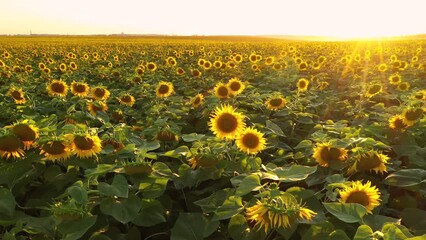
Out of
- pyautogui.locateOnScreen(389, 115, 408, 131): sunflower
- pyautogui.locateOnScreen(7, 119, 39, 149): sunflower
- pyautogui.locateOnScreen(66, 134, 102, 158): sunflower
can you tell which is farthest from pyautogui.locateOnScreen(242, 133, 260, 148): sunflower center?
pyautogui.locateOnScreen(389, 115, 408, 131): sunflower

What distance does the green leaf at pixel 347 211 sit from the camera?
6.63ft

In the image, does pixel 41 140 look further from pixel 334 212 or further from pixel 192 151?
pixel 334 212

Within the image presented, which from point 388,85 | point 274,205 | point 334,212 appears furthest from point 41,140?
point 388,85

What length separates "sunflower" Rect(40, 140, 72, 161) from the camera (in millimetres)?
2785

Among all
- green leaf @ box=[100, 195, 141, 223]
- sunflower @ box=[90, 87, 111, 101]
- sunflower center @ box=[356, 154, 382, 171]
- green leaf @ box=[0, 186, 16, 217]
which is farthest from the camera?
sunflower @ box=[90, 87, 111, 101]

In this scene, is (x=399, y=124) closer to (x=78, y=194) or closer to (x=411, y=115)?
(x=411, y=115)

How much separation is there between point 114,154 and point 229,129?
39.9 inches

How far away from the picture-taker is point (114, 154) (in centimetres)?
306

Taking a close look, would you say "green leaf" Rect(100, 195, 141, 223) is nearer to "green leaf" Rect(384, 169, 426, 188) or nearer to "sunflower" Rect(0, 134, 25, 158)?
"sunflower" Rect(0, 134, 25, 158)

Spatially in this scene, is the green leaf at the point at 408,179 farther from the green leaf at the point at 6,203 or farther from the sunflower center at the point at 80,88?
the sunflower center at the point at 80,88

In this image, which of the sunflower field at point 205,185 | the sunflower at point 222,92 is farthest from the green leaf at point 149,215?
the sunflower at point 222,92

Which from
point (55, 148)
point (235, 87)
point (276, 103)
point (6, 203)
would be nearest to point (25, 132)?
point (55, 148)

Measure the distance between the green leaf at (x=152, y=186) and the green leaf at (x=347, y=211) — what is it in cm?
105

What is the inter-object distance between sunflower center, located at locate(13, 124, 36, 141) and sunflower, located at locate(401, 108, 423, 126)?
3602 mm
